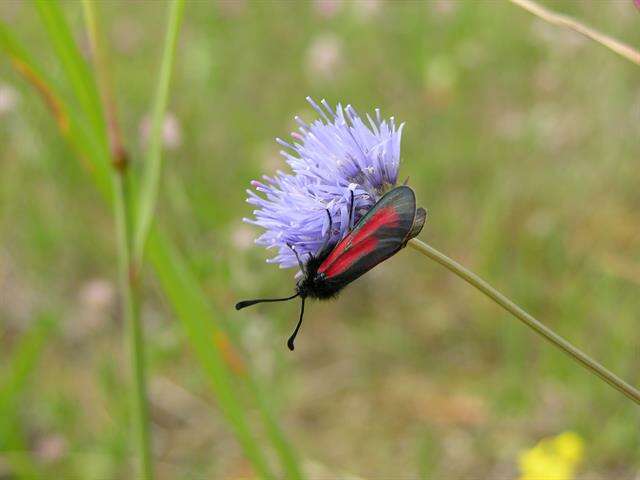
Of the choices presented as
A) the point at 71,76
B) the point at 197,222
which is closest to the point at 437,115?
the point at 197,222

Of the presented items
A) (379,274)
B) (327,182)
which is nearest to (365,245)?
(327,182)

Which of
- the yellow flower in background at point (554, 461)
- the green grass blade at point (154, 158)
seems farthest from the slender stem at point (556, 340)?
the yellow flower in background at point (554, 461)

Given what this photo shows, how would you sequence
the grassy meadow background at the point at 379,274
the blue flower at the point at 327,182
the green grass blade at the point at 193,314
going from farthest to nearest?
the grassy meadow background at the point at 379,274, the green grass blade at the point at 193,314, the blue flower at the point at 327,182

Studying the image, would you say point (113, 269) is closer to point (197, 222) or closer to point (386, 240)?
point (197, 222)

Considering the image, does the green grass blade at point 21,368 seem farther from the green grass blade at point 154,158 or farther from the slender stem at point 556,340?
the slender stem at point 556,340

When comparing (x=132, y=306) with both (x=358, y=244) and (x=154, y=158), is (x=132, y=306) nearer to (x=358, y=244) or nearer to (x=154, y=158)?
(x=154, y=158)

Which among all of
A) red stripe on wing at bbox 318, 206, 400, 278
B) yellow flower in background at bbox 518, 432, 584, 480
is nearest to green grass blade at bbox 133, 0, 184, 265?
red stripe on wing at bbox 318, 206, 400, 278
